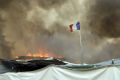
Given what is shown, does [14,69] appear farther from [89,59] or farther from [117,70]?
[89,59]

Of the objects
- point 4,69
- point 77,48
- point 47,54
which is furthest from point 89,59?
point 4,69

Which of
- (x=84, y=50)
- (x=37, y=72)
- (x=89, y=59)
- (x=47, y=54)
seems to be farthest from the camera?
(x=84, y=50)

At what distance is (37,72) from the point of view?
1295 centimetres

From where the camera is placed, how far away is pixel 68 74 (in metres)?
12.6

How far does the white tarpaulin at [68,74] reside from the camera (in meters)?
12.1

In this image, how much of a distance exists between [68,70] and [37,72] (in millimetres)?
1384

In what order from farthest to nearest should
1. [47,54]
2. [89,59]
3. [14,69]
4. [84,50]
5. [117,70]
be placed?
[84,50], [89,59], [47,54], [14,69], [117,70]

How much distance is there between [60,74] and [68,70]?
15.2 inches

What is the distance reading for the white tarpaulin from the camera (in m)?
12.1

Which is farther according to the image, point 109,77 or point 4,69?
point 4,69

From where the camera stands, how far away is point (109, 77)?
1212 centimetres

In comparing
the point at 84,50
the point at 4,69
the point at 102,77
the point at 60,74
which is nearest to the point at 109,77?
the point at 102,77

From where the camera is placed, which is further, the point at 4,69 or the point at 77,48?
the point at 77,48

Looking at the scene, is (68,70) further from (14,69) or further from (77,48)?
(77,48)
